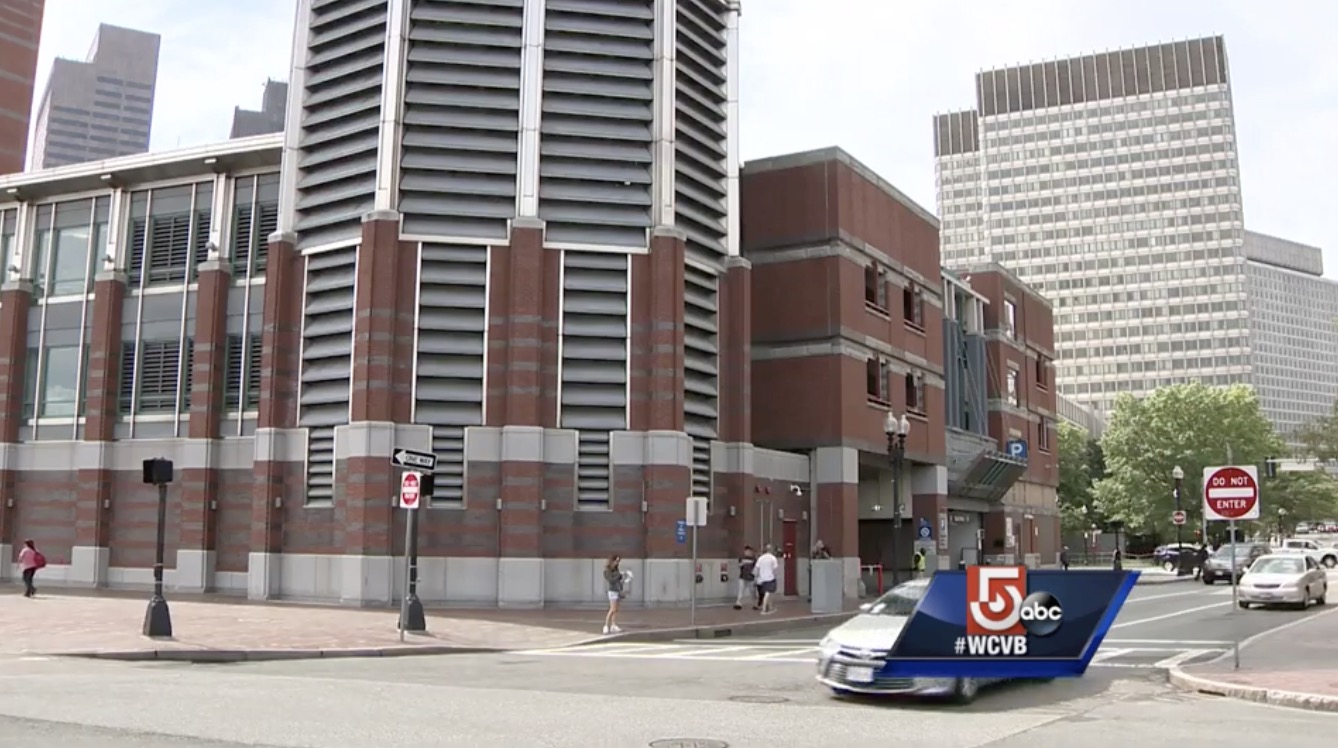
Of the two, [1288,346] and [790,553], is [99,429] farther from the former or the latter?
[1288,346]

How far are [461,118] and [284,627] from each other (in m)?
14.4

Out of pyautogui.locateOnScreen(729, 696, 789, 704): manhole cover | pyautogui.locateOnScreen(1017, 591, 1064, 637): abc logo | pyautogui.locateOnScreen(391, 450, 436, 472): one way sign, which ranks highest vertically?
pyautogui.locateOnScreen(391, 450, 436, 472): one way sign

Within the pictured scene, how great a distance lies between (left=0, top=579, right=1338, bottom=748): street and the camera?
10.8 m

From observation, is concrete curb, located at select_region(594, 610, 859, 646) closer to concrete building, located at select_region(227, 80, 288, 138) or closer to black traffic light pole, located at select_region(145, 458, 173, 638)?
black traffic light pole, located at select_region(145, 458, 173, 638)

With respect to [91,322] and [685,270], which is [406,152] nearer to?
[685,270]

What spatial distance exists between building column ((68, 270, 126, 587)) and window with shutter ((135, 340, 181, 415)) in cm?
95

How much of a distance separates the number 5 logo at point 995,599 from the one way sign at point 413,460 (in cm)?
1243

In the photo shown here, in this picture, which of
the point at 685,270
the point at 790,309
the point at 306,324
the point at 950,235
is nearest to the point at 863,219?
the point at 790,309

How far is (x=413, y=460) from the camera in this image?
2222 cm

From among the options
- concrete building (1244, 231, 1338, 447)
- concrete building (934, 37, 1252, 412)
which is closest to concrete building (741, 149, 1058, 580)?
concrete building (934, 37, 1252, 412)

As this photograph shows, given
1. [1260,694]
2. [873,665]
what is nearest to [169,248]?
[873,665]

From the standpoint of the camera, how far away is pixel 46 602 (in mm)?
28719

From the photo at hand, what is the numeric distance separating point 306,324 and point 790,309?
15.3 meters

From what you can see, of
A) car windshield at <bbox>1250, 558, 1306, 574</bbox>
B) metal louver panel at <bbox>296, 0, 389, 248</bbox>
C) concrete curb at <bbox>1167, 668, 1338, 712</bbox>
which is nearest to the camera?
concrete curb at <bbox>1167, 668, 1338, 712</bbox>
